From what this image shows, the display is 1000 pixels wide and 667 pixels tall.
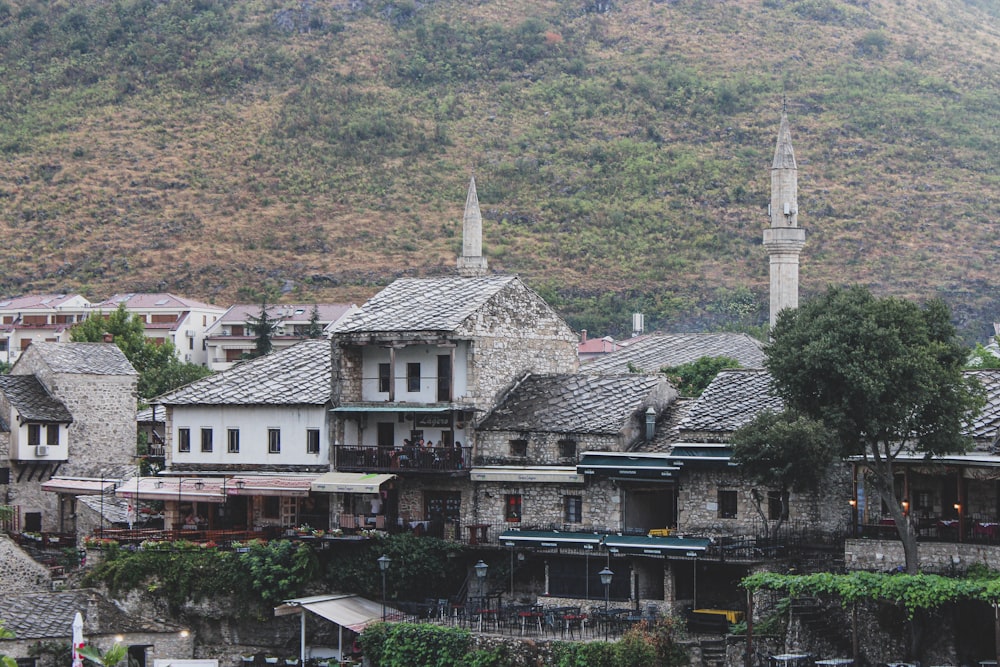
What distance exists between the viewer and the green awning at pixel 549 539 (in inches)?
1974

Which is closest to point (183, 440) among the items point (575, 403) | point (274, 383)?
point (274, 383)

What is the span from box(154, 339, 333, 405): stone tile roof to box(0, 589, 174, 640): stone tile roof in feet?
28.9

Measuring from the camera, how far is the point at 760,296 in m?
131

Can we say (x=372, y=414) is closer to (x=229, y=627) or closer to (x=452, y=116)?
(x=229, y=627)

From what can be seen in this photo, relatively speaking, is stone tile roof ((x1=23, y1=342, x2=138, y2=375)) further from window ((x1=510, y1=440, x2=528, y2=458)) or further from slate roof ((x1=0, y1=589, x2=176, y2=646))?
window ((x1=510, y1=440, x2=528, y2=458))

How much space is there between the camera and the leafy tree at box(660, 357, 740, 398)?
2763 inches

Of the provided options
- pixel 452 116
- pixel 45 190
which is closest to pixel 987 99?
pixel 452 116

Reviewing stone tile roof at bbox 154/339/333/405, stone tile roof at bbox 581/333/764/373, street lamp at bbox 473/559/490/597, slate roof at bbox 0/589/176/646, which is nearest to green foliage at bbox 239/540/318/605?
slate roof at bbox 0/589/176/646

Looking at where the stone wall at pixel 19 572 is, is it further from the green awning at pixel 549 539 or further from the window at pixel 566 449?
the window at pixel 566 449

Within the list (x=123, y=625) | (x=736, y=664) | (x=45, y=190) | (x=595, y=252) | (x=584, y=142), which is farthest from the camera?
(x=584, y=142)

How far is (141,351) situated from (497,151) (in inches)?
2675

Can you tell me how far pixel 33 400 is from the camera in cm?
6738

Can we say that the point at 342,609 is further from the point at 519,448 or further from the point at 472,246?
the point at 472,246

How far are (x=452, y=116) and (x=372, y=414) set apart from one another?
380 feet
